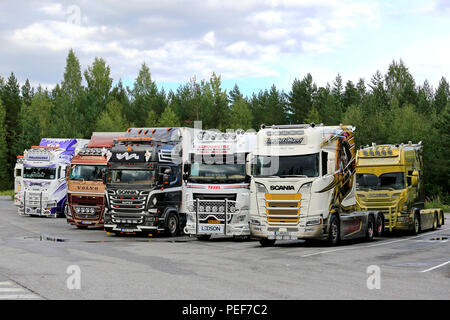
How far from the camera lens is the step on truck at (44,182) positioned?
3653cm

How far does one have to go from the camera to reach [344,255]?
18109 millimetres

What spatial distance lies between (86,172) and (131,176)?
18.7 ft

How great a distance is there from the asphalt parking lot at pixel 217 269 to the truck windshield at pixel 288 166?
242 centimetres

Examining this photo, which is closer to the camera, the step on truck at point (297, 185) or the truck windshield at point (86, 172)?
the step on truck at point (297, 185)

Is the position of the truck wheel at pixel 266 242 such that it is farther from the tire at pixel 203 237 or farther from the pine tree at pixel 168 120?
the pine tree at pixel 168 120

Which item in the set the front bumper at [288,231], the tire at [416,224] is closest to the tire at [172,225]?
the front bumper at [288,231]

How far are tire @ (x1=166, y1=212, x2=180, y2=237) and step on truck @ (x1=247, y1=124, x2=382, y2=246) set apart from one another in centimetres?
496

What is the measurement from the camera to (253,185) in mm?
20828

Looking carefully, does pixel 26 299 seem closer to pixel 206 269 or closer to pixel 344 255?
pixel 206 269

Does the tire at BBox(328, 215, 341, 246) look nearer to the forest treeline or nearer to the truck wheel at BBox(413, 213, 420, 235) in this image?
the truck wheel at BBox(413, 213, 420, 235)

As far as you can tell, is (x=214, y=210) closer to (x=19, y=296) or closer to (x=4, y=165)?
(x=19, y=296)

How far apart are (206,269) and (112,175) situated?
36.5ft

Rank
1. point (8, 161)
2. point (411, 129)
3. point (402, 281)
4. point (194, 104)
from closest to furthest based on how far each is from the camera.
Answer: point (402, 281) → point (411, 129) → point (194, 104) → point (8, 161)
